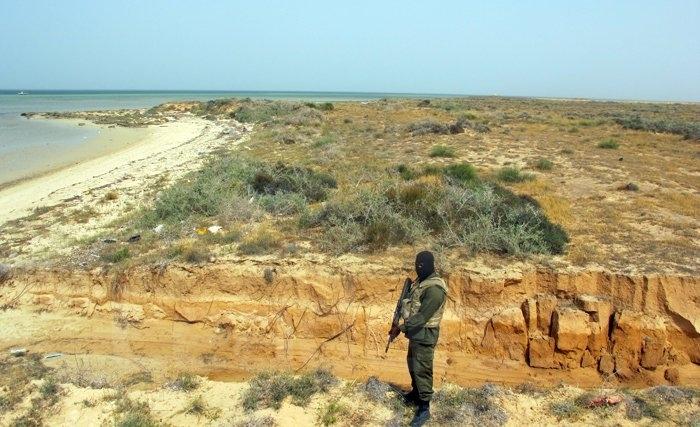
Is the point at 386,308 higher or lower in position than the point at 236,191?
lower

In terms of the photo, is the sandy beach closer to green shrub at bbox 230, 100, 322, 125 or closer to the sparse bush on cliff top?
the sparse bush on cliff top

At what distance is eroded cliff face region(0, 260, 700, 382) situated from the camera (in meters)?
6.90

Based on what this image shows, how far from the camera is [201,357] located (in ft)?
23.9

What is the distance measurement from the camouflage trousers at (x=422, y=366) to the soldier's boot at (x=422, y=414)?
0.07 m

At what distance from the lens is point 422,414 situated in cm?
537

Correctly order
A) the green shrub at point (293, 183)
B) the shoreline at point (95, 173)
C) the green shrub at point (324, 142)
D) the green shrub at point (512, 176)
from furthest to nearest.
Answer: the green shrub at point (324, 142) < the shoreline at point (95, 173) < the green shrub at point (512, 176) < the green shrub at point (293, 183)

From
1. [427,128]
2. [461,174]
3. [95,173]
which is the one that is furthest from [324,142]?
[95,173]

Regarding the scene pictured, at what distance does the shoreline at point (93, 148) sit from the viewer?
1873 cm

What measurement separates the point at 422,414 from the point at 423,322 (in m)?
1.17

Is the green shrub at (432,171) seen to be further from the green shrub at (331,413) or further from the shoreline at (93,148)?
the shoreline at (93,148)

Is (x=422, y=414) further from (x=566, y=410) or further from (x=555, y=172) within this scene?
(x=555, y=172)

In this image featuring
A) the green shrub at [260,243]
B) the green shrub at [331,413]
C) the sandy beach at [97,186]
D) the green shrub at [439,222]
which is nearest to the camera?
the green shrub at [331,413]

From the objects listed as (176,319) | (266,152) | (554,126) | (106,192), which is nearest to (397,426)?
(176,319)

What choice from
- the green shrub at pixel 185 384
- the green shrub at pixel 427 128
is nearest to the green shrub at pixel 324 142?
the green shrub at pixel 427 128
